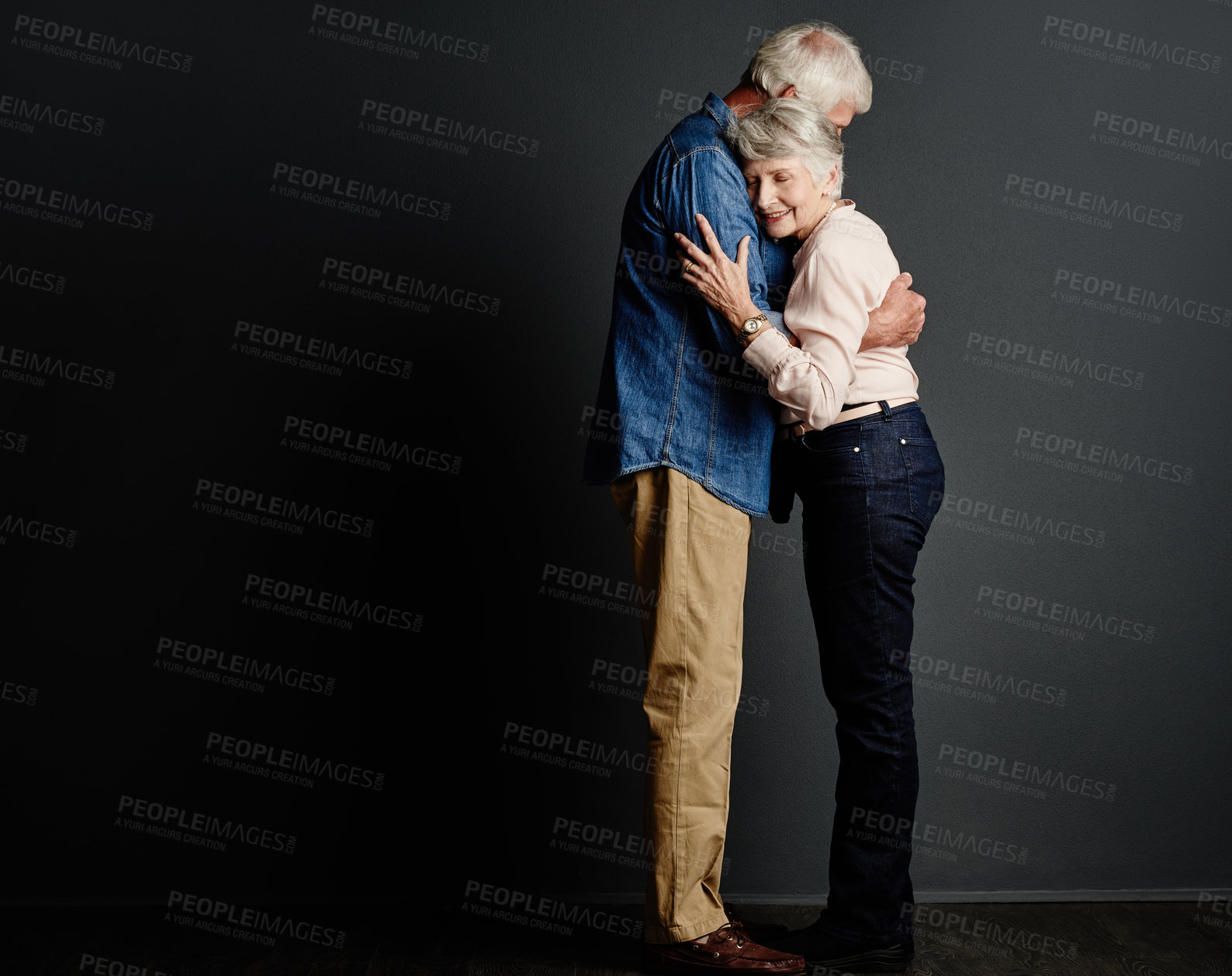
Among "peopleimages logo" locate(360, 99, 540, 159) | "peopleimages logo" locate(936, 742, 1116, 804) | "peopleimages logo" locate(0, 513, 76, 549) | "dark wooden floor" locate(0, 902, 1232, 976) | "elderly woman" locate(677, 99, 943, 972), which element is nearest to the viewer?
"elderly woman" locate(677, 99, 943, 972)

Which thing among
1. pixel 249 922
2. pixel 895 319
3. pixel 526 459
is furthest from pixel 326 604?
pixel 895 319

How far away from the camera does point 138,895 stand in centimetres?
216

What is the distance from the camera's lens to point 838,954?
179cm

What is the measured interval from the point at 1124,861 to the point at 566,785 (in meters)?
1.48

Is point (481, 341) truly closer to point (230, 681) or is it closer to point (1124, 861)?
point (230, 681)

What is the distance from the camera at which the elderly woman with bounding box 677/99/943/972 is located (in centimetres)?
169

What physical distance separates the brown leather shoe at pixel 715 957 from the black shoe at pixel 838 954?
0.08m

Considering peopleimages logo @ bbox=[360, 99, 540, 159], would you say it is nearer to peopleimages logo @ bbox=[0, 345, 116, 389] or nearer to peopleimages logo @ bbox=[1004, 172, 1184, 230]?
peopleimages logo @ bbox=[0, 345, 116, 389]

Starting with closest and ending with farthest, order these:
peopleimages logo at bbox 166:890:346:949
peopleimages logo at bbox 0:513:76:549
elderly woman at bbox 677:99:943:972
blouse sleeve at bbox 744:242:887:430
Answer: blouse sleeve at bbox 744:242:887:430
elderly woman at bbox 677:99:943:972
peopleimages logo at bbox 166:890:346:949
peopleimages logo at bbox 0:513:76:549

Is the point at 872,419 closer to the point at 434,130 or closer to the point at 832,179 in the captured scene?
the point at 832,179

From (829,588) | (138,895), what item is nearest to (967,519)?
(829,588)

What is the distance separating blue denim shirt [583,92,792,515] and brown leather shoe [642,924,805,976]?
2.54 feet

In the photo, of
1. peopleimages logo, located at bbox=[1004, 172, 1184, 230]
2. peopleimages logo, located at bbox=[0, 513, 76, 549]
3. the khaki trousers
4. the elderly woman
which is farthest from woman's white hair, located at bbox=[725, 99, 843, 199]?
peopleimages logo, located at bbox=[0, 513, 76, 549]

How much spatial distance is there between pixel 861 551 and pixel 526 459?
Result: 0.88 m
